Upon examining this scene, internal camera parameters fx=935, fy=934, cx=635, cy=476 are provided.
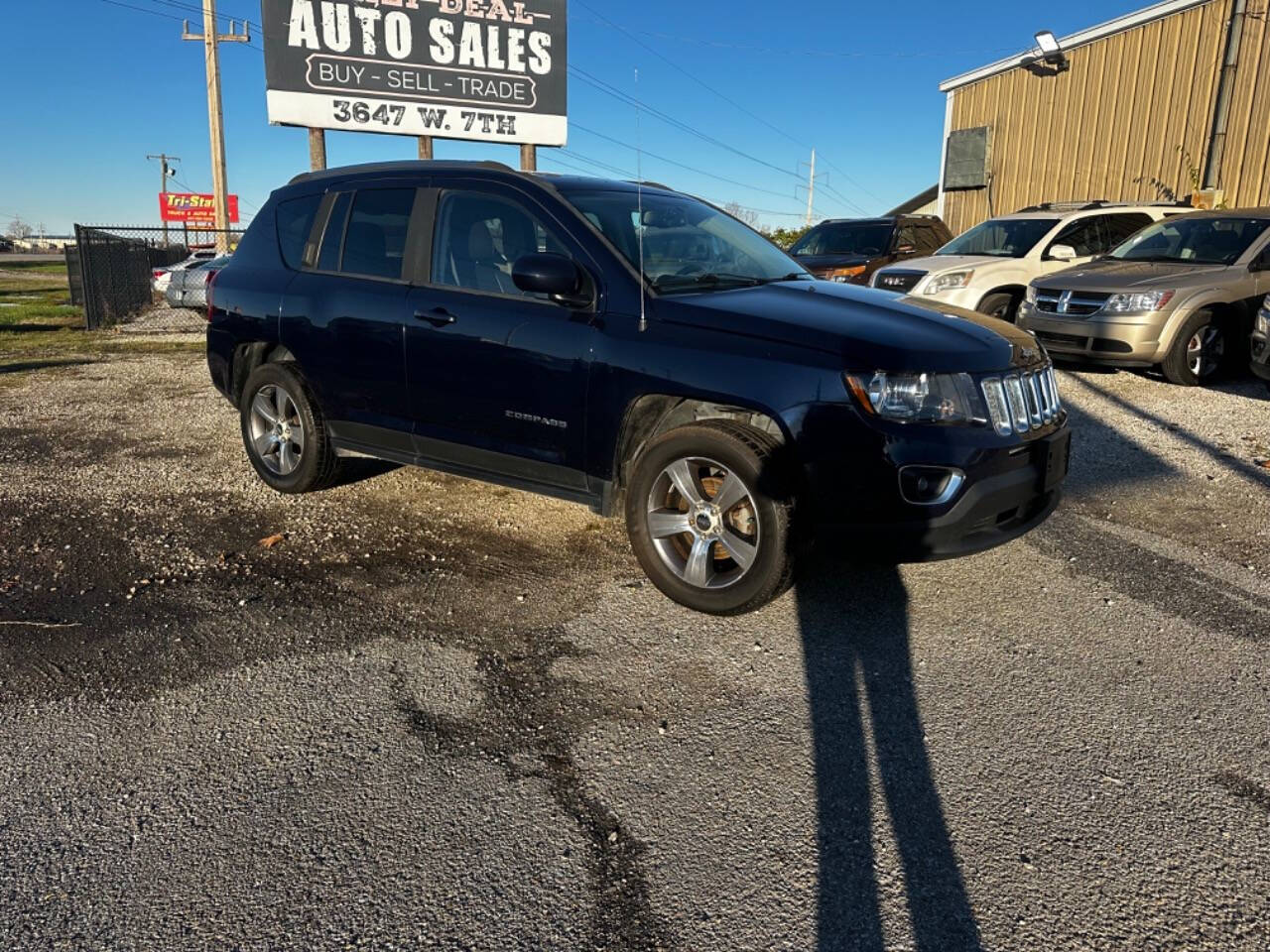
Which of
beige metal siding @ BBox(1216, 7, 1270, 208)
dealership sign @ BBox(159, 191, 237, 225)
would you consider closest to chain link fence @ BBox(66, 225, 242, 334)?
beige metal siding @ BBox(1216, 7, 1270, 208)

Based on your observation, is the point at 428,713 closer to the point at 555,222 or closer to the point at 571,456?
the point at 571,456

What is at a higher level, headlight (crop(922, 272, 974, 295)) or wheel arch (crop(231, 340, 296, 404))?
headlight (crop(922, 272, 974, 295))

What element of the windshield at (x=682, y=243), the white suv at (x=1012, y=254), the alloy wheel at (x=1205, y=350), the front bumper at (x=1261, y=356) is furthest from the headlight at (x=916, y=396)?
the white suv at (x=1012, y=254)

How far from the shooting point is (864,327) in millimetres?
3752

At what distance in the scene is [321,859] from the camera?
242cm

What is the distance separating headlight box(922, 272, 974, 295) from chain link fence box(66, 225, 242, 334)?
37.8 feet

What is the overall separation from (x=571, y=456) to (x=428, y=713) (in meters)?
1.47

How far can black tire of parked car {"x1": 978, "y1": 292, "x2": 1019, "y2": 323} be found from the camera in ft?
35.6

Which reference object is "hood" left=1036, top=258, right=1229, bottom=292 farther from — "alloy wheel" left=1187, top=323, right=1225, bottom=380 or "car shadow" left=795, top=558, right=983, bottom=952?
"car shadow" left=795, top=558, right=983, bottom=952

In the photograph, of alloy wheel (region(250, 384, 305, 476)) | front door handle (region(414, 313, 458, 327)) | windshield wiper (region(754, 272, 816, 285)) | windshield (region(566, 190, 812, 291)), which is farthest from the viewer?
alloy wheel (region(250, 384, 305, 476))

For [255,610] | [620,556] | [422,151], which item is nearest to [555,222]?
[620,556]

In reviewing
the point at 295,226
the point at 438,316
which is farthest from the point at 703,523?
the point at 295,226

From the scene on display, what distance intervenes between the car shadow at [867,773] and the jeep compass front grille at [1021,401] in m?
0.90

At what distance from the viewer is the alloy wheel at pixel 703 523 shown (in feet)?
12.4
